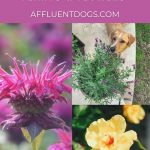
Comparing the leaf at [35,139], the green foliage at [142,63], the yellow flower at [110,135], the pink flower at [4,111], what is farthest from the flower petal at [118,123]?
the pink flower at [4,111]

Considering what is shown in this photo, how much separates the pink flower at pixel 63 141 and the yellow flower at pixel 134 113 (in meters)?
0.31

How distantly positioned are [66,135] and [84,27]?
0.55 m

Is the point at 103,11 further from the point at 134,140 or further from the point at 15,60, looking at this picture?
the point at 134,140

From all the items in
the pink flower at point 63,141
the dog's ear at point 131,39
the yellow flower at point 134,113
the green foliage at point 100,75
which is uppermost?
the dog's ear at point 131,39

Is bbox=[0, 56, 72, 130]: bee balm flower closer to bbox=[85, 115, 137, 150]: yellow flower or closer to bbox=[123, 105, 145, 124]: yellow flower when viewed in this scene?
bbox=[85, 115, 137, 150]: yellow flower

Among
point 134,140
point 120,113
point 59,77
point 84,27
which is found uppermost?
point 84,27

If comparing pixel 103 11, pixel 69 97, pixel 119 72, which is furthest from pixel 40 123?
pixel 103 11

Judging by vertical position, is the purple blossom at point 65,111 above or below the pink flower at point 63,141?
above

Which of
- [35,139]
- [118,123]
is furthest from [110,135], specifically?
[35,139]

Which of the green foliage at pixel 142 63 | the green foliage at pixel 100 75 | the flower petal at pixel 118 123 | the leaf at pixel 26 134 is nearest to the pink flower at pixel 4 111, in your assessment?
the leaf at pixel 26 134

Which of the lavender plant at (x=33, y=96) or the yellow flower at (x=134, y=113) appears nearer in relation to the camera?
the lavender plant at (x=33, y=96)

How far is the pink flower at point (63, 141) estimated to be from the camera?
5.95 ft

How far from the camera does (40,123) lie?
5.81 feet

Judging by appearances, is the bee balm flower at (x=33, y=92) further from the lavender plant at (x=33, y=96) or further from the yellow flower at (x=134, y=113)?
the yellow flower at (x=134, y=113)
